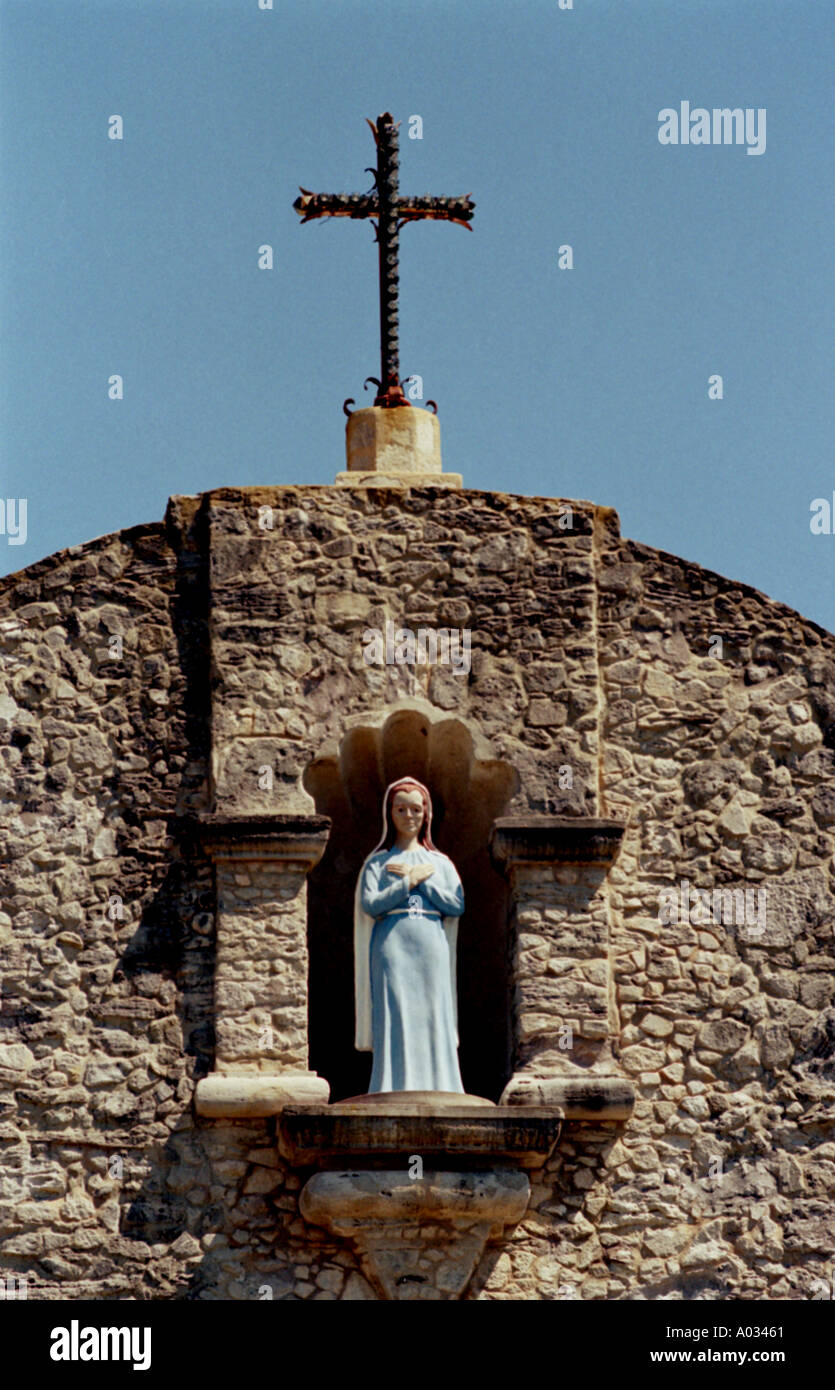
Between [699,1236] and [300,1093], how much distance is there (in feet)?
7.02

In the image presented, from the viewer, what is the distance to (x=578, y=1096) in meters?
15.9

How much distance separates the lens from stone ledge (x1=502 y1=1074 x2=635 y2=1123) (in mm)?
15906

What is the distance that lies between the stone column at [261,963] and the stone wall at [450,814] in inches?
4.9

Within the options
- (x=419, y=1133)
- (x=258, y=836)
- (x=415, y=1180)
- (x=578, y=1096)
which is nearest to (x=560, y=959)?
(x=578, y=1096)

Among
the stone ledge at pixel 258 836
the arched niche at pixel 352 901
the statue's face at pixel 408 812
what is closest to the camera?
the stone ledge at pixel 258 836

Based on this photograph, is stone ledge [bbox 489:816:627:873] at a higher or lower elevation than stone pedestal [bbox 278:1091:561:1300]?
higher

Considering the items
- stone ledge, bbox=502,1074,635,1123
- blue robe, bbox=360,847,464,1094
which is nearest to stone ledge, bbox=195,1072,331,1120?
blue robe, bbox=360,847,464,1094

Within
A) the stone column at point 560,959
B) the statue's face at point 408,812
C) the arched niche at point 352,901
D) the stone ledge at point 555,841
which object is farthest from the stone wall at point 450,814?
the arched niche at point 352,901

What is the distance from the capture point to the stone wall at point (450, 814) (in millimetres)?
15797

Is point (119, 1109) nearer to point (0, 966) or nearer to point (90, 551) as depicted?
point (0, 966)

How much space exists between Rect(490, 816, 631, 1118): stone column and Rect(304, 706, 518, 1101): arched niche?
0.64 meters

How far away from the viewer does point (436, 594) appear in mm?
16859

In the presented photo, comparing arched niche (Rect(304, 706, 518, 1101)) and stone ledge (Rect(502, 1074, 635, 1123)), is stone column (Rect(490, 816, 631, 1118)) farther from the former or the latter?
arched niche (Rect(304, 706, 518, 1101))

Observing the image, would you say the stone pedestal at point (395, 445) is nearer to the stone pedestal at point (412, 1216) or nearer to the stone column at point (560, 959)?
the stone column at point (560, 959)
